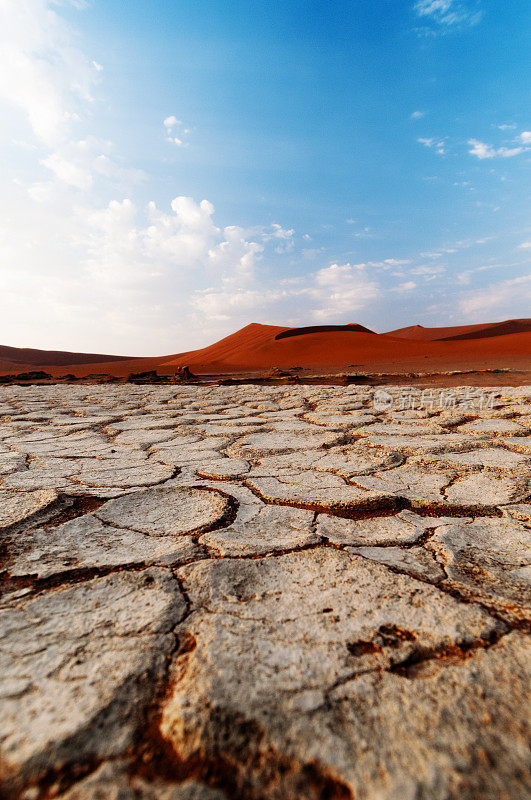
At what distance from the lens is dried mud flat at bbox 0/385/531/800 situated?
0.43 meters

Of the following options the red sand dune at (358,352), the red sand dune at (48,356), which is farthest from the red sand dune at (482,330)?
the red sand dune at (48,356)

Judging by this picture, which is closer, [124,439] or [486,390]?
[124,439]

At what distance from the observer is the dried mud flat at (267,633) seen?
16.8 inches

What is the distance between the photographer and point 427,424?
2.32m

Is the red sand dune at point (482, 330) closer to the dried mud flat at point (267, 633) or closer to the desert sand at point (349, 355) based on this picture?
the desert sand at point (349, 355)

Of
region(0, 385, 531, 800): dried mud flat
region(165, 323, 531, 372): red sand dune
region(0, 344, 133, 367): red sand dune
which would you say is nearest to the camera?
region(0, 385, 531, 800): dried mud flat

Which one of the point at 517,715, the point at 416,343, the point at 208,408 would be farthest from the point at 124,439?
the point at 416,343

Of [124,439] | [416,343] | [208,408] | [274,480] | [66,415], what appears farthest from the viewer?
[416,343]

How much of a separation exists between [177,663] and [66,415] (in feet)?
9.51

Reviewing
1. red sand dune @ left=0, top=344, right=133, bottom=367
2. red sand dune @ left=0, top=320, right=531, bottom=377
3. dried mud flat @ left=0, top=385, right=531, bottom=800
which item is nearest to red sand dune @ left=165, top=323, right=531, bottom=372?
red sand dune @ left=0, top=320, right=531, bottom=377

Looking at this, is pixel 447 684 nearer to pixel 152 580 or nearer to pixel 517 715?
pixel 517 715

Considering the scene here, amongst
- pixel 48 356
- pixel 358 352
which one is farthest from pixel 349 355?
pixel 48 356

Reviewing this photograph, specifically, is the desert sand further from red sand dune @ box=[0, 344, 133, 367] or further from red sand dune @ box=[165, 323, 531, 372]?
red sand dune @ box=[0, 344, 133, 367]

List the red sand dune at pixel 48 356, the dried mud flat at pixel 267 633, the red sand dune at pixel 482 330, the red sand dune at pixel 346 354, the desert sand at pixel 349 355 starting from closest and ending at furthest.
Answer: the dried mud flat at pixel 267 633
the desert sand at pixel 349 355
the red sand dune at pixel 346 354
the red sand dune at pixel 482 330
the red sand dune at pixel 48 356
